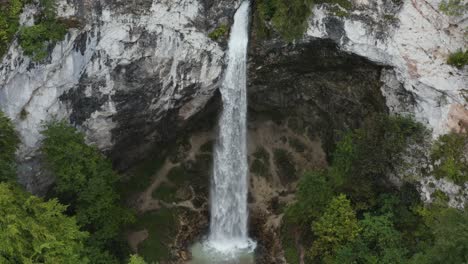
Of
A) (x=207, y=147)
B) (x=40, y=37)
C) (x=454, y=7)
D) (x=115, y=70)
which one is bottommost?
(x=207, y=147)

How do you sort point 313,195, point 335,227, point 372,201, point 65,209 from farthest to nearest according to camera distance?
point 313,195 < point 372,201 < point 335,227 < point 65,209

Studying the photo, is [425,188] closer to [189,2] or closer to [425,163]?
[425,163]

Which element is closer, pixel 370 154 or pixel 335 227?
pixel 370 154

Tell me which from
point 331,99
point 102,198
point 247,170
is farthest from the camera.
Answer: point 247,170

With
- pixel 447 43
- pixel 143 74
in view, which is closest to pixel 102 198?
pixel 143 74

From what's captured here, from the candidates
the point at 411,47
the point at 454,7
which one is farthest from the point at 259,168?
the point at 454,7

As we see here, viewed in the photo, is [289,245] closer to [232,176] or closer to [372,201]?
[232,176]
